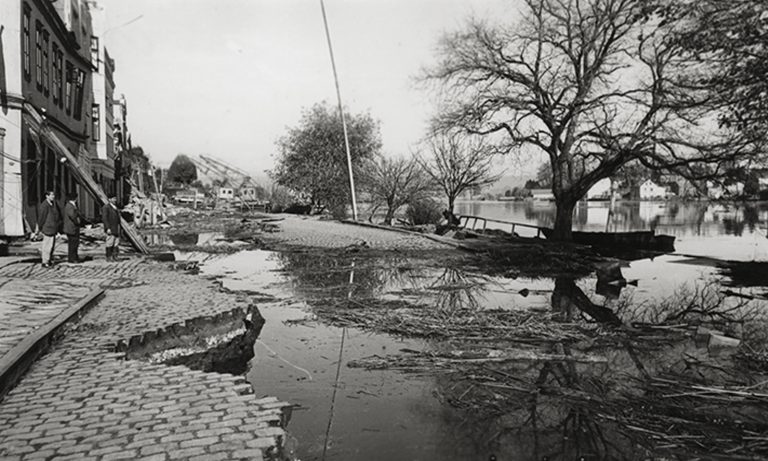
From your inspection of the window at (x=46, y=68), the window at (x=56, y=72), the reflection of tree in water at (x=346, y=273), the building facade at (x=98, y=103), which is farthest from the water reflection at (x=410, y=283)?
the building facade at (x=98, y=103)

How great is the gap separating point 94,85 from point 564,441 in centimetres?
3490

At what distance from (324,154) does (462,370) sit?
41.5m

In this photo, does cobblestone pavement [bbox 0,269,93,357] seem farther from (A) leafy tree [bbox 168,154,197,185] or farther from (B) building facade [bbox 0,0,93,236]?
(A) leafy tree [bbox 168,154,197,185]

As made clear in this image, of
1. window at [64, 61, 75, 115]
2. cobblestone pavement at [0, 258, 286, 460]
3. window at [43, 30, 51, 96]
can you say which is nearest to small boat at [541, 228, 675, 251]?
window at [43, 30, 51, 96]

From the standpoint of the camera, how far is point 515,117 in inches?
984

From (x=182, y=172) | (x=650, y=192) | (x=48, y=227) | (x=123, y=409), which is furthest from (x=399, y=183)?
(x=650, y=192)

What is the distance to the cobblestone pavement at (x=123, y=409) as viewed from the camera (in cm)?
356

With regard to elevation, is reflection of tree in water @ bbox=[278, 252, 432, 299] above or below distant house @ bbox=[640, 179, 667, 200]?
below

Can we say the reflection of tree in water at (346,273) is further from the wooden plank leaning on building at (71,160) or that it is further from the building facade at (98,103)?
the building facade at (98,103)

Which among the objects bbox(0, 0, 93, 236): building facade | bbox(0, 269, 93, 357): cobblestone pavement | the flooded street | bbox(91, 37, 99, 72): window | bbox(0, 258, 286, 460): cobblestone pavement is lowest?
the flooded street

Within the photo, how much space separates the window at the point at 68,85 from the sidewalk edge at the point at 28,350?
18718 millimetres

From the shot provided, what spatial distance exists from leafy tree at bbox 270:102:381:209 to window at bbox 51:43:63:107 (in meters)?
25.1

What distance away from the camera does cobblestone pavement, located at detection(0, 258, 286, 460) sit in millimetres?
3562

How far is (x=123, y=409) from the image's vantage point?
4.18 meters
